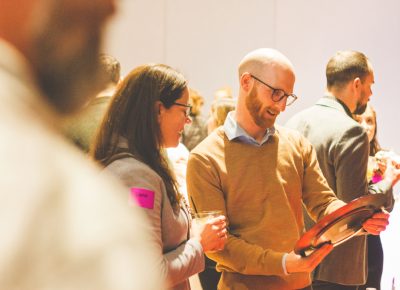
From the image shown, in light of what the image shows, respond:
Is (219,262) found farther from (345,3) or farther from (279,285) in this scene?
(345,3)

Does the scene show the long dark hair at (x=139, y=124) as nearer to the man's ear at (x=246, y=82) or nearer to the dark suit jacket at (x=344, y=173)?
the man's ear at (x=246, y=82)

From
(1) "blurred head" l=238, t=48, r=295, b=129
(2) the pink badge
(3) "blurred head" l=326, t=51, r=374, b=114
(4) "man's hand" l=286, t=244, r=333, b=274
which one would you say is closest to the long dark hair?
(2) the pink badge

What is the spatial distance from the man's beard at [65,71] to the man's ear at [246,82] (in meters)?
1.89

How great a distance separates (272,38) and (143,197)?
4.87 m

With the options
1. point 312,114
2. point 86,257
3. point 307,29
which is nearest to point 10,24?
point 86,257

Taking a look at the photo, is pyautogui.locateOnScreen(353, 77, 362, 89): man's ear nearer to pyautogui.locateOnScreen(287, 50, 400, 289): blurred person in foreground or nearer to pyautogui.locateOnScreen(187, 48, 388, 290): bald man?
pyautogui.locateOnScreen(287, 50, 400, 289): blurred person in foreground

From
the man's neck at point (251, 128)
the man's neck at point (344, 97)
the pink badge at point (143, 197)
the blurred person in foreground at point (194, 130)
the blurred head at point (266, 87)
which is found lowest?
the blurred person in foreground at point (194, 130)

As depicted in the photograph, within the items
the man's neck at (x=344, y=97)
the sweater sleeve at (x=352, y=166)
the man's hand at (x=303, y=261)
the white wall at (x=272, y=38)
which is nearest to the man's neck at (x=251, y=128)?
the man's hand at (x=303, y=261)

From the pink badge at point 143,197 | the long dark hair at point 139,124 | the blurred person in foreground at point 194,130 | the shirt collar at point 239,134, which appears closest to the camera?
the pink badge at point 143,197

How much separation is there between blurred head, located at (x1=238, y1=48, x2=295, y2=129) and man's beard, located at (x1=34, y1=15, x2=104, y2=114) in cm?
185

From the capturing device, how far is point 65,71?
45 cm

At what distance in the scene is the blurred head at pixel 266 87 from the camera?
91.1 inches

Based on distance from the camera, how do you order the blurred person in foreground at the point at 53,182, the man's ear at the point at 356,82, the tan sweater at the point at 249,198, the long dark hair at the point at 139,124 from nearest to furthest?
the blurred person in foreground at the point at 53,182 → the long dark hair at the point at 139,124 → the tan sweater at the point at 249,198 → the man's ear at the point at 356,82

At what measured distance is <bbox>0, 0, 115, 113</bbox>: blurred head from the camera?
42 cm
